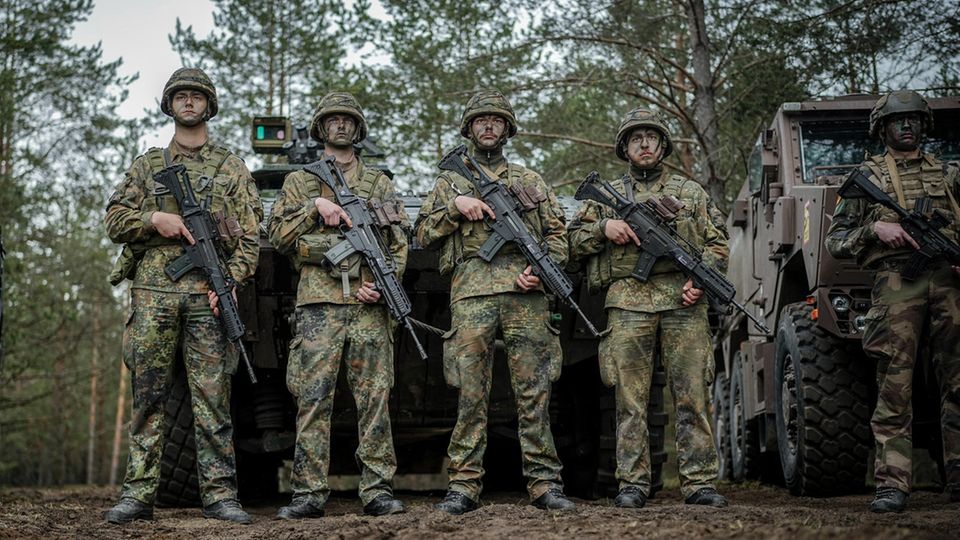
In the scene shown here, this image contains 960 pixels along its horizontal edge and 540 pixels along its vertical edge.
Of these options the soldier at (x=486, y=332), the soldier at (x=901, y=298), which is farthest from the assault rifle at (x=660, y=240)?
the soldier at (x=901, y=298)

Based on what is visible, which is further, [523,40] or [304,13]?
[304,13]

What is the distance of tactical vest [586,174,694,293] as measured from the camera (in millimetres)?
5957

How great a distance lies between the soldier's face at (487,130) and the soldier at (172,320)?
1206 millimetres

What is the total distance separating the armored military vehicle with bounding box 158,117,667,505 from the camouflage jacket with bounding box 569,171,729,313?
26.6 inches

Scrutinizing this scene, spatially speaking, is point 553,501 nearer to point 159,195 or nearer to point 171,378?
point 171,378

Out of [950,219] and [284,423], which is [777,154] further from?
[284,423]

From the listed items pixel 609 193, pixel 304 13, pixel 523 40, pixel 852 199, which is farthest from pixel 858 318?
pixel 304 13

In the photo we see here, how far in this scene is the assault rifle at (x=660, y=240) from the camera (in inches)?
229

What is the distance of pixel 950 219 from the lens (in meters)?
5.57

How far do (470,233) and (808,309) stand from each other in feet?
7.46

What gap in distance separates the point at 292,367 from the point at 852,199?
2896mm

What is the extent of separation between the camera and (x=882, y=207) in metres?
5.66

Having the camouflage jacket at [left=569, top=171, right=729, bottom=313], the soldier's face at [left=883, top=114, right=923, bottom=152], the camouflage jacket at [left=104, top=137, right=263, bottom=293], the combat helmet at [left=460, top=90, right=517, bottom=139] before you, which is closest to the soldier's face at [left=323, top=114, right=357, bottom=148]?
the camouflage jacket at [left=104, top=137, right=263, bottom=293]

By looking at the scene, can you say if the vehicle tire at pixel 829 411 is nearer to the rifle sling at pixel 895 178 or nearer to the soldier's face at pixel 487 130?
the rifle sling at pixel 895 178
